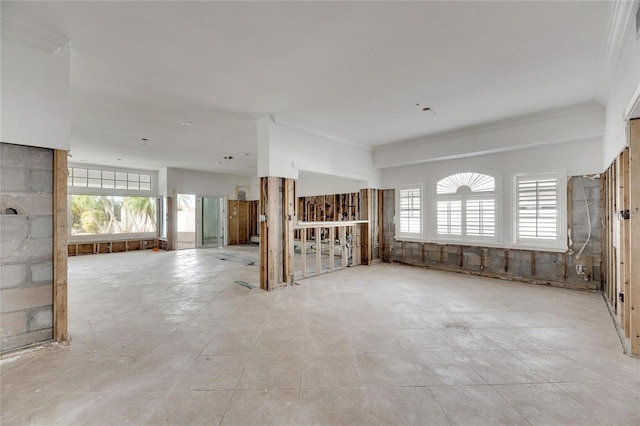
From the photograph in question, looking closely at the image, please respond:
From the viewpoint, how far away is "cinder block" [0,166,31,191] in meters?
2.58

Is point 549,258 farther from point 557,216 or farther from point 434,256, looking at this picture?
point 434,256

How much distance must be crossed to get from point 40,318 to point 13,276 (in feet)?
1.58

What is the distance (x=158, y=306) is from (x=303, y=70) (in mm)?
3967

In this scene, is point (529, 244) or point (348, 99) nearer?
point (348, 99)

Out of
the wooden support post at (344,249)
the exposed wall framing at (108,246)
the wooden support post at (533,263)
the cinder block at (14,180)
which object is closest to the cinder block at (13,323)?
the cinder block at (14,180)

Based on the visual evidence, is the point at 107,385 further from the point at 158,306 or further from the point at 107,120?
the point at 107,120

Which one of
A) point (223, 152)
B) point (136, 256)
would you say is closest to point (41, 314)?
point (223, 152)

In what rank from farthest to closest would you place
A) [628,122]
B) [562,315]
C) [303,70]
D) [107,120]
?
[107,120], [562,315], [303,70], [628,122]

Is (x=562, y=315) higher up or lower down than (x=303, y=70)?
lower down

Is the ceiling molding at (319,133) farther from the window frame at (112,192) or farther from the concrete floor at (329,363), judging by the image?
the window frame at (112,192)

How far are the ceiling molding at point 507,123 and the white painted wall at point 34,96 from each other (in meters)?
6.24

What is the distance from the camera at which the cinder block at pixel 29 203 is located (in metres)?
2.59

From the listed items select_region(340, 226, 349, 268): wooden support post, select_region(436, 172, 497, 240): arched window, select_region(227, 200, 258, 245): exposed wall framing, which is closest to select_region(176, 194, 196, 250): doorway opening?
select_region(227, 200, 258, 245): exposed wall framing

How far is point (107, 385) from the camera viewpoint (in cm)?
224
